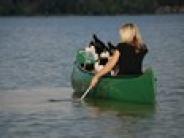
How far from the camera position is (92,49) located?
29766mm

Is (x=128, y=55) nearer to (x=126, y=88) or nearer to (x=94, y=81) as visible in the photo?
(x=126, y=88)

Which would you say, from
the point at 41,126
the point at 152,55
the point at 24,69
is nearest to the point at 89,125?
the point at 41,126

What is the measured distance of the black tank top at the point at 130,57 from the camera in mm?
25797

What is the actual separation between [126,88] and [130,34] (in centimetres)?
176

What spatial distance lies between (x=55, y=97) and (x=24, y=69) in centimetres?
1392

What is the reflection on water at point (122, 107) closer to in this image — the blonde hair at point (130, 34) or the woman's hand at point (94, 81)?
the woman's hand at point (94, 81)

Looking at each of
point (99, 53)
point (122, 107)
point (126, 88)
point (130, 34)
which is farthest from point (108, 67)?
point (99, 53)

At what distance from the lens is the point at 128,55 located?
2592cm

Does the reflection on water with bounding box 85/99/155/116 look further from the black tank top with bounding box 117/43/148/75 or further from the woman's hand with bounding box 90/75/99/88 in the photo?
the black tank top with bounding box 117/43/148/75

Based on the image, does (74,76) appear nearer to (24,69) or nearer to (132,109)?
(132,109)

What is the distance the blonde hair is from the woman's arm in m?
0.61

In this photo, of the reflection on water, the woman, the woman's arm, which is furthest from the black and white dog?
the woman

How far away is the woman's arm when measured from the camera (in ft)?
85.7

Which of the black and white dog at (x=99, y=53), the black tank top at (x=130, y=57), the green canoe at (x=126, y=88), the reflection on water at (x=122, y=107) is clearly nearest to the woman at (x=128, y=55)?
the black tank top at (x=130, y=57)
